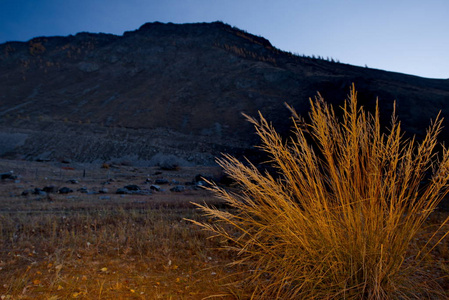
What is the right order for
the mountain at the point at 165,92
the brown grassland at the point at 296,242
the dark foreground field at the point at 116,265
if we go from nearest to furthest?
the brown grassland at the point at 296,242 < the dark foreground field at the point at 116,265 < the mountain at the point at 165,92

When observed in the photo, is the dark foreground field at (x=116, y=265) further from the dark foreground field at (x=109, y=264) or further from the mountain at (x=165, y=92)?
the mountain at (x=165, y=92)

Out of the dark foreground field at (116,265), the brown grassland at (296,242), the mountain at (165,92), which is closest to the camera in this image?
the brown grassland at (296,242)

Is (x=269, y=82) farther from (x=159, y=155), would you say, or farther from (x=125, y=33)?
(x=125, y=33)

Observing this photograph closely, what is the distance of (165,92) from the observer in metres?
43.8

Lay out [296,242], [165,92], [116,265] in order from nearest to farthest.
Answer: [296,242], [116,265], [165,92]

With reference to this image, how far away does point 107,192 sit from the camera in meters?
13.9

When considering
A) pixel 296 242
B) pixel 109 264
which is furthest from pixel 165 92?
Answer: pixel 296 242

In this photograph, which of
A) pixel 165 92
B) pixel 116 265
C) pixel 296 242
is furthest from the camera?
pixel 165 92

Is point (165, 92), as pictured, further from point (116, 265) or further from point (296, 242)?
point (296, 242)

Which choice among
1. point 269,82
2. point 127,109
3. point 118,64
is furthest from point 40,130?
point 269,82

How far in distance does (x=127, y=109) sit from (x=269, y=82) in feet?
63.8

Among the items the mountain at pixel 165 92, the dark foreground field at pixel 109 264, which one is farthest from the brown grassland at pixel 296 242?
the mountain at pixel 165 92

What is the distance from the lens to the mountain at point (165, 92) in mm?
30938

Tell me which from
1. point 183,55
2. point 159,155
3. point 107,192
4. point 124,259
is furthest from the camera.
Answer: point 183,55
